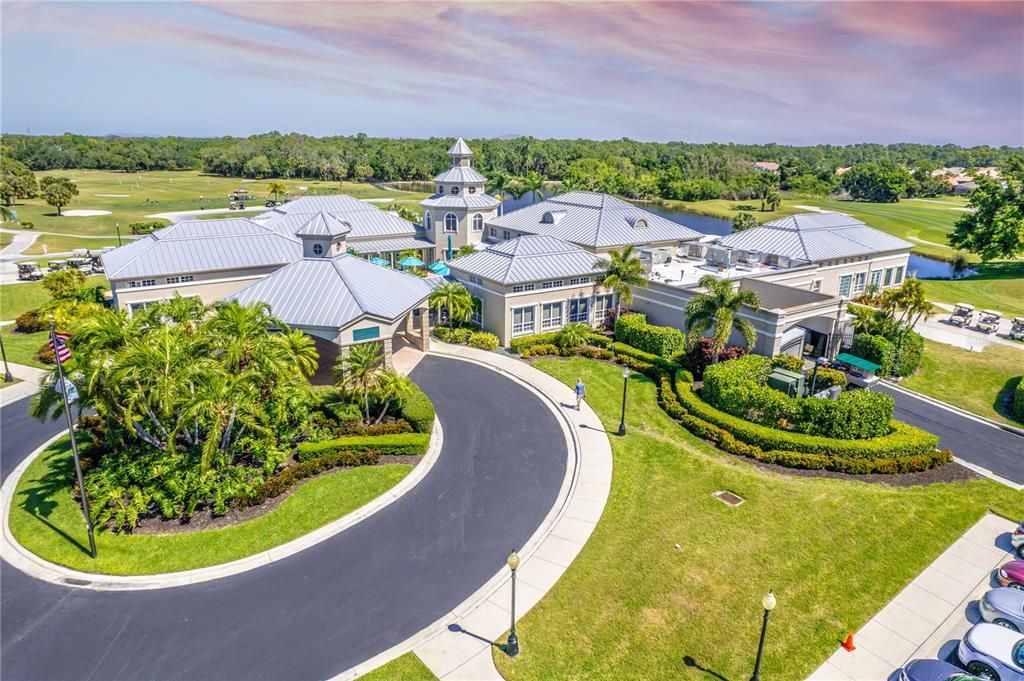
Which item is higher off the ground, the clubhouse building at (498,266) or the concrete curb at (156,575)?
the clubhouse building at (498,266)

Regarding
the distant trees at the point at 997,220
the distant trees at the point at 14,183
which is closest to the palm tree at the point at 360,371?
the distant trees at the point at 997,220

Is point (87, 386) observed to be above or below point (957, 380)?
above

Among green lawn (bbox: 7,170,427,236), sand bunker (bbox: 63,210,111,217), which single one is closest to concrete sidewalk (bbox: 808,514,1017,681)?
green lawn (bbox: 7,170,427,236)

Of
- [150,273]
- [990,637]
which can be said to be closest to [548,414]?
[990,637]

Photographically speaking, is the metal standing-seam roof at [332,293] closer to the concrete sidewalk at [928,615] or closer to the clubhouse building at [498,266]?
the clubhouse building at [498,266]

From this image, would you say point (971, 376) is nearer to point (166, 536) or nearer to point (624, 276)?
point (624, 276)

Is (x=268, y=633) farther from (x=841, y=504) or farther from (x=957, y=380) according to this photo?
(x=957, y=380)

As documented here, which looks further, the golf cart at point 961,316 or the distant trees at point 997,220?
the distant trees at point 997,220
